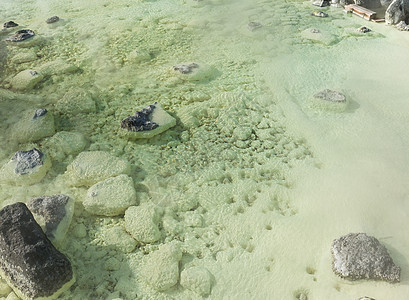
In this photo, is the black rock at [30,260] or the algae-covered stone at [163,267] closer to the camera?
the black rock at [30,260]

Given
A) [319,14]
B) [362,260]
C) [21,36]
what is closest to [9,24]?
[21,36]

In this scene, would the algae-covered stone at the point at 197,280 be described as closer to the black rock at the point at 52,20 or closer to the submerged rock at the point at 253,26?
the submerged rock at the point at 253,26

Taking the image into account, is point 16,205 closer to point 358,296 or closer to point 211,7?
point 358,296

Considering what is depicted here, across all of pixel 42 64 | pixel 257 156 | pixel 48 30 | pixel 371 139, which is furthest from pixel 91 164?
pixel 48 30

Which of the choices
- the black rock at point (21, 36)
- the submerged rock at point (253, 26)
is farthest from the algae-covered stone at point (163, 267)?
the black rock at point (21, 36)

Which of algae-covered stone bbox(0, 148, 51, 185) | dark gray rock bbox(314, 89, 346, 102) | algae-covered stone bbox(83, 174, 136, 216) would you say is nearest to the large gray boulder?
dark gray rock bbox(314, 89, 346, 102)

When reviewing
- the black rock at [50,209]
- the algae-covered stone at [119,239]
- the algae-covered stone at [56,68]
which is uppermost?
the algae-covered stone at [56,68]

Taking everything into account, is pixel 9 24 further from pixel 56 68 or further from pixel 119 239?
pixel 119 239
